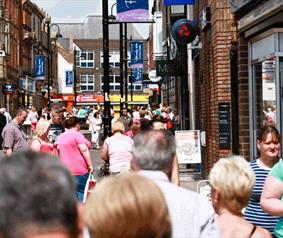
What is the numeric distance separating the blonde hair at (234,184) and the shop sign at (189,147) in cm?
1010

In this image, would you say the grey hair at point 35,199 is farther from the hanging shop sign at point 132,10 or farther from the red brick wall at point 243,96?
the hanging shop sign at point 132,10

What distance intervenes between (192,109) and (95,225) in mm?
15565

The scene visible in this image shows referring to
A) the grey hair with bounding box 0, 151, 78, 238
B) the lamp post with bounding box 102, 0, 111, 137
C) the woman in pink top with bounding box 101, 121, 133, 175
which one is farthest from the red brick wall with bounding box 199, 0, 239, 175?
the grey hair with bounding box 0, 151, 78, 238

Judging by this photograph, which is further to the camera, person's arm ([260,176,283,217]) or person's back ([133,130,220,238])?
person's arm ([260,176,283,217])

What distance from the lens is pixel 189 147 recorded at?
14.7 m

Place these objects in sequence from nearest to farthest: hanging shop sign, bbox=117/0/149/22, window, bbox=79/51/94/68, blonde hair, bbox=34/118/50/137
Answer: blonde hair, bbox=34/118/50/137, hanging shop sign, bbox=117/0/149/22, window, bbox=79/51/94/68

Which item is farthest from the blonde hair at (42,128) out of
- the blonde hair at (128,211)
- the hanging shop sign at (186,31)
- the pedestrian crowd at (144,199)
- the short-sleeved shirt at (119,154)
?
the blonde hair at (128,211)

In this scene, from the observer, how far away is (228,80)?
1258 centimetres

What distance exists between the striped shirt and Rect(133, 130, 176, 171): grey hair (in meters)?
1.60

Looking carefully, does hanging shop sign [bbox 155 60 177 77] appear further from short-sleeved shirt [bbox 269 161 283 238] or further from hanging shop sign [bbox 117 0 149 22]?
short-sleeved shirt [bbox 269 161 283 238]

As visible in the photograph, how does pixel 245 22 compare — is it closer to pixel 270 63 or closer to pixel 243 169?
pixel 270 63

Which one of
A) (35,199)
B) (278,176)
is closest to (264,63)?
(278,176)

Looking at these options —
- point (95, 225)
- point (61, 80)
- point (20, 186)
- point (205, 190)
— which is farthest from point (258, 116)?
point (61, 80)

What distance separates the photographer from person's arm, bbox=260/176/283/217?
17.0ft
